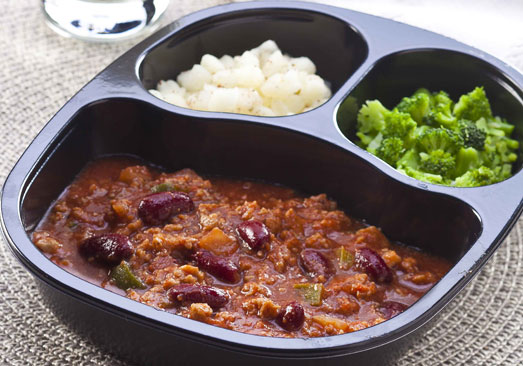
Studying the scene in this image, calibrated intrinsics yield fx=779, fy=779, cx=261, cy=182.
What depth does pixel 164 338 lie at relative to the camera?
2861mm

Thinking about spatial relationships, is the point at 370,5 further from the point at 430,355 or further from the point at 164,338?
the point at 164,338

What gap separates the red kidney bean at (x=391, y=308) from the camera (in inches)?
126

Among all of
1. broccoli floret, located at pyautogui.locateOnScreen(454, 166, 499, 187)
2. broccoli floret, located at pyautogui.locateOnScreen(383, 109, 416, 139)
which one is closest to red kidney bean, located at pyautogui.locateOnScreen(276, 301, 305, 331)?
broccoli floret, located at pyautogui.locateOnScreen(454, 166, 499, 187)

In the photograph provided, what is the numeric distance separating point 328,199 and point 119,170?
107cm

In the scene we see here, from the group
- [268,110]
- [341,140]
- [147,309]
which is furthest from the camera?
[268,110]

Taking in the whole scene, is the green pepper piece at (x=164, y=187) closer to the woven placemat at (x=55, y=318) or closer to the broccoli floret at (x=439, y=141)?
the woven placemat at (x=55, y=318)

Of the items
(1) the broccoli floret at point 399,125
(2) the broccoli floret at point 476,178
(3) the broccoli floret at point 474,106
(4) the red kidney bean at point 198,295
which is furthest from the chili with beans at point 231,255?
(3) the broccoli floret at point 474,106

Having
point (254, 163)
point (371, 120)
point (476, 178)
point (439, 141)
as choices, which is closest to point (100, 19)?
point (254, 163)

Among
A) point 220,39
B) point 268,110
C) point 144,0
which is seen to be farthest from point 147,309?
point 144,0

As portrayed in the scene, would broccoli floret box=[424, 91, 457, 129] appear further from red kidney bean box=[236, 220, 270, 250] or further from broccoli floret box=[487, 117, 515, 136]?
red kidney bean box=[236, 220, 270, 250]

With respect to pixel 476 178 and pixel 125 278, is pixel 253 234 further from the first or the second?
pixel 476 178

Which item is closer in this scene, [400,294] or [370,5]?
[400,294]

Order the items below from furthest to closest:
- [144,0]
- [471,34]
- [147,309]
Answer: [471,34] < [144,0] < [147,309]

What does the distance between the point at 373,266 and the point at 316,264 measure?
244mm
